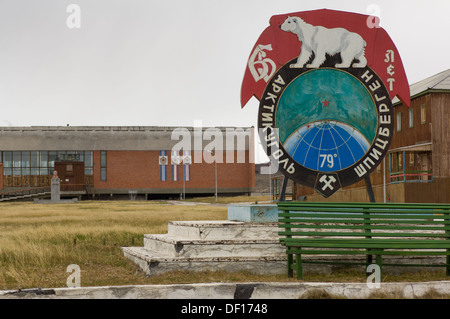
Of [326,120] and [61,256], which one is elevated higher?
[326,120]

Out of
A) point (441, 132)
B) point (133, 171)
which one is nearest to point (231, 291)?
point (441, 132)

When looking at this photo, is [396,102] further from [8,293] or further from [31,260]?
[8,293]

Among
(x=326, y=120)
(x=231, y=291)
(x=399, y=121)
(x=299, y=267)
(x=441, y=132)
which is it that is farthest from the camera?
(x=399, y=121)

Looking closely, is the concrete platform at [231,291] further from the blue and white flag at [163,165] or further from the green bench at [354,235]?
the blue and white flag at [163,165]

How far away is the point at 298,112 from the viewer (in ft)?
44.1

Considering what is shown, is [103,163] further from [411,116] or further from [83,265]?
[83,265]

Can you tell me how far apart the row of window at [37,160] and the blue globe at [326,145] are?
67.8m

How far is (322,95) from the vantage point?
1354 cm

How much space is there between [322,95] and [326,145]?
3.90ft

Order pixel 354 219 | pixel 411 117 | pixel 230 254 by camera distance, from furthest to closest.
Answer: pixel 411 117 → pixel 230 254 → pixel 354 219

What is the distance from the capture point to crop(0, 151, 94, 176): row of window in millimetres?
78000

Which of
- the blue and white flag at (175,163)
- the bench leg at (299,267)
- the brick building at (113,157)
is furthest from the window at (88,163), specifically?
the bench leg at (299,267)

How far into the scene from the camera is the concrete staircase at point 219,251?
420 inches
